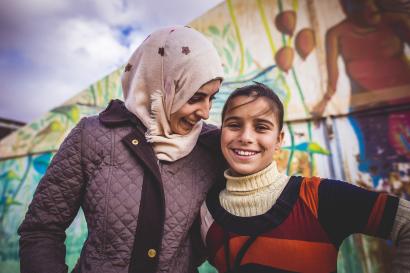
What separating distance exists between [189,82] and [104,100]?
12.3 ft

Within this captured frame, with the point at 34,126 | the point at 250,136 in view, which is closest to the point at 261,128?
the point at 250,136

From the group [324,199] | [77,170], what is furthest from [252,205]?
[77,170]

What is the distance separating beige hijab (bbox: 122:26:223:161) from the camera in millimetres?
1366

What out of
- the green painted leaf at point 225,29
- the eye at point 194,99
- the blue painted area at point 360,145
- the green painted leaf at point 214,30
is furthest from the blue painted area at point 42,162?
the blue painted area at point 360,145

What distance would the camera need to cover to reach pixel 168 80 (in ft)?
4.69

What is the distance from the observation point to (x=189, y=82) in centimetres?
137

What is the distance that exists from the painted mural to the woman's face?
7.73 feet

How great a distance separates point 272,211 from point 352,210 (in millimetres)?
311

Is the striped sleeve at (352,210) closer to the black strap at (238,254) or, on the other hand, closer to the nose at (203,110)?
the black strap at (238,254)

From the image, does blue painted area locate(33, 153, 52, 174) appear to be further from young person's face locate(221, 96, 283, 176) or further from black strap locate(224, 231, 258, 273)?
black strap locate(224, 231, 258, 273)

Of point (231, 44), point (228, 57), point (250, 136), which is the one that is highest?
point (231, 44)

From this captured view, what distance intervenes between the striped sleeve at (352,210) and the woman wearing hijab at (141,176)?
0.60 m

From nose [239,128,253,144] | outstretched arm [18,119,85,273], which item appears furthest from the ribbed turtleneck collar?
outstretched arm [18,119,85,273]

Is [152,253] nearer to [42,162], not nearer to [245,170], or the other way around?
[245,170]
